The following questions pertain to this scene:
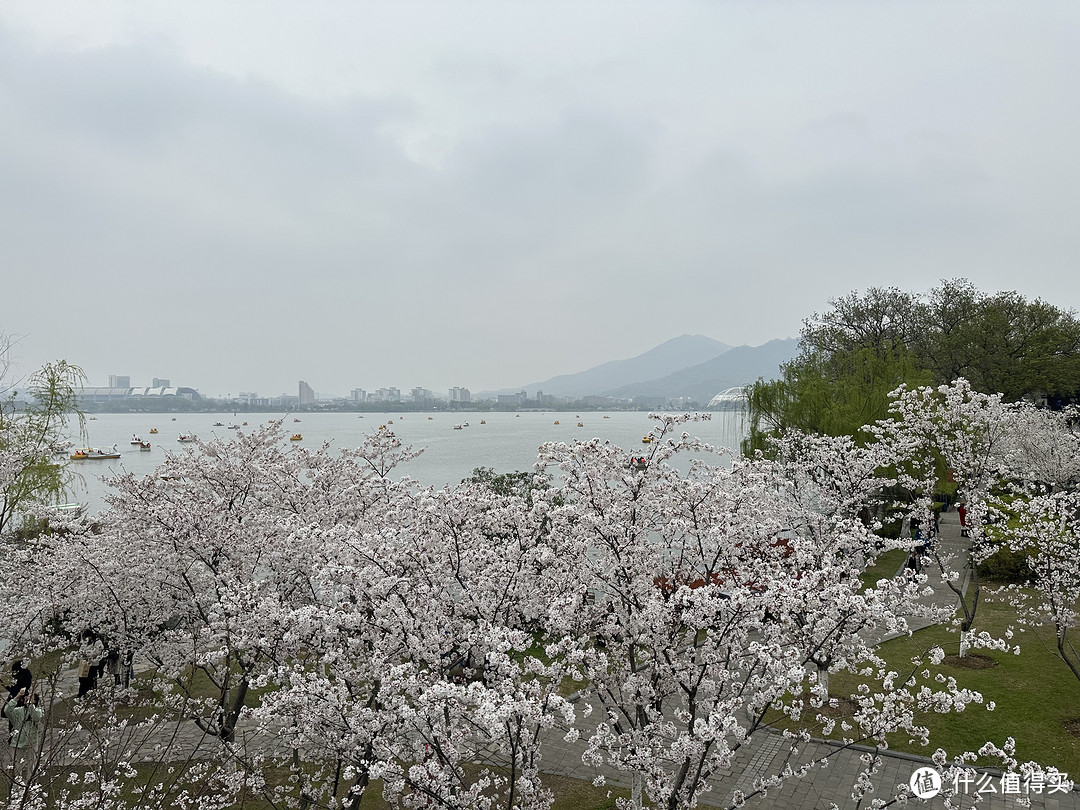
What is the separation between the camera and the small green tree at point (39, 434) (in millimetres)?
18016

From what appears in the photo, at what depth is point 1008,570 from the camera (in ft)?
66.2

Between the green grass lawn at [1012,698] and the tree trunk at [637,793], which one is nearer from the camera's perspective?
the tree trunk at [637,793]

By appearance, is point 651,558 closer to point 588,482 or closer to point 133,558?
point 588,482

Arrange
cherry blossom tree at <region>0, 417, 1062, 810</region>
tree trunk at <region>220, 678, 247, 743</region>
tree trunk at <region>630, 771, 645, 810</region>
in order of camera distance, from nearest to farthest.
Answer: cherry blossom tree at <region>0, 417, 1062, 810</region>, tree trunk at <region>630, 771, 645, 810</region>, tree trunk at <region>220, 678, 247, 743</region>

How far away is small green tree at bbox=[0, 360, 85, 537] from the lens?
59.1 ft

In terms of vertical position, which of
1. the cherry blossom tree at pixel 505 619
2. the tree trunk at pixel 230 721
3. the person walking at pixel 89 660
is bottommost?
the person walking at pixel 89 660

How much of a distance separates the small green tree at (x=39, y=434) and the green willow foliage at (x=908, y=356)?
83.6 feet

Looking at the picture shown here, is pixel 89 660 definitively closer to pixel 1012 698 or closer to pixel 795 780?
pixel 795 780

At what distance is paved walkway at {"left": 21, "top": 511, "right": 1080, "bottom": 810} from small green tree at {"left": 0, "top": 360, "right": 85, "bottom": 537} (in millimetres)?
11654

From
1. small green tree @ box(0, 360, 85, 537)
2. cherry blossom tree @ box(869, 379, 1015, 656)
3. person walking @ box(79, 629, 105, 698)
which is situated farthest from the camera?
small green tree @ box(0, 360, 85, 537)

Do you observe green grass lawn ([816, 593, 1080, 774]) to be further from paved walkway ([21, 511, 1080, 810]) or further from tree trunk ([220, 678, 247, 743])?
tree trunk ([220, 678, 247, 743])

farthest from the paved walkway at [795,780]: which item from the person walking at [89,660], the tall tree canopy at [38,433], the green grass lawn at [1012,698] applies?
the tall tree canopy at [38,433]

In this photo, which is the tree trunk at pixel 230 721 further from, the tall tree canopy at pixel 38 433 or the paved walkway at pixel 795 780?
the tall tree canopy at pixel 38 433

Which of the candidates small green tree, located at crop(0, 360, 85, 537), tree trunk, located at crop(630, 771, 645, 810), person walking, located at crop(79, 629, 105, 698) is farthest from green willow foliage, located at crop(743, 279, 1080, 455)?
small green tree, located at crop(0, 360, 85, 537)
